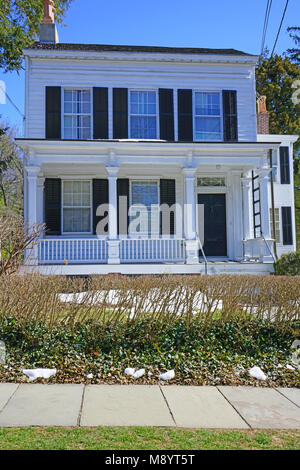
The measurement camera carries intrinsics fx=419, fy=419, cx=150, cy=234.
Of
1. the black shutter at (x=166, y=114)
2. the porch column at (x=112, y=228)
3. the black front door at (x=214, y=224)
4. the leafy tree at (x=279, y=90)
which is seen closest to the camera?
the porch column at (x=112, y=228)

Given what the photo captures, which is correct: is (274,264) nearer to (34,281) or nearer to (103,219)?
(103,219)

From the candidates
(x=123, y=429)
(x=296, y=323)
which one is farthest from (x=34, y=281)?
(x=296, y=323)

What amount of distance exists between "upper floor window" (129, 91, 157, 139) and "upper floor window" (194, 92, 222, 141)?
4.91 feet

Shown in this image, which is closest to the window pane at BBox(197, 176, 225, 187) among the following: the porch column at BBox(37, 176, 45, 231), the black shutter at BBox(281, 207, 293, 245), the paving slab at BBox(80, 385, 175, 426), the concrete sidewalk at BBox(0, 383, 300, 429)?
the black shutter at BBox(281, 207, 293, 245)

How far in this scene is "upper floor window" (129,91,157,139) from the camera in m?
14.5

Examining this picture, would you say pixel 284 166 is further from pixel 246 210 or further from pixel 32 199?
pixel 32 199

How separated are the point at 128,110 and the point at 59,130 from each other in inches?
97.1

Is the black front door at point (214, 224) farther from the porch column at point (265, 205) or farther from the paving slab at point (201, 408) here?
the paving slab at point (201, 408)

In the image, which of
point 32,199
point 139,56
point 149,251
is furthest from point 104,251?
point 139,56

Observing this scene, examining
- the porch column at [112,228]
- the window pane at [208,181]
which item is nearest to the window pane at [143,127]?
the porch column at [112,228]

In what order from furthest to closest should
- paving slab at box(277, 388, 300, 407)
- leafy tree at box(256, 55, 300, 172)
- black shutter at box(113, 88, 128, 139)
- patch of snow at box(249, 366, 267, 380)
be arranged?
leafy tree at box(256, 55, 300, 172)
black shutter at box(113, 88, 128, 139)
patch of snow at box(249, 366, 267, 380)
paving slab at box(277, 388, 300, 407)

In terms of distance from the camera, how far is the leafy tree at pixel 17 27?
1616cm

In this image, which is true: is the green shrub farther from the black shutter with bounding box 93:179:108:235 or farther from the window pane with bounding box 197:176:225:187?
the black shutter with bounding box 93:179:108:235

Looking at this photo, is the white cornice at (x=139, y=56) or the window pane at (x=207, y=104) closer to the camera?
the white cornice at (x=139, y=56)
